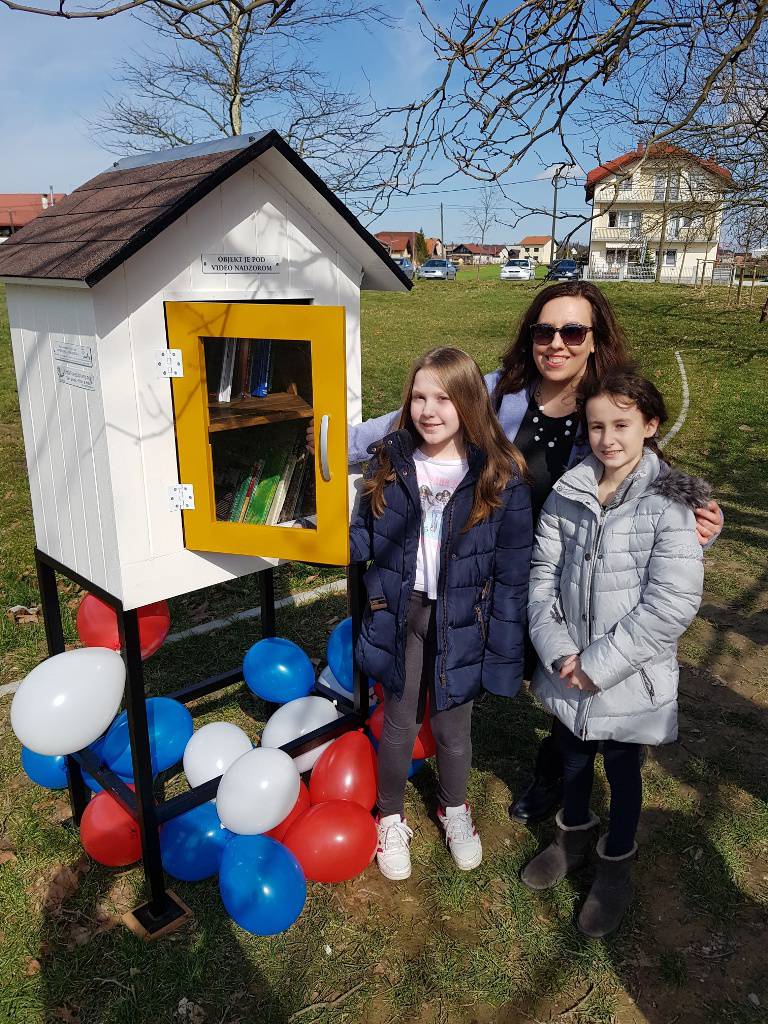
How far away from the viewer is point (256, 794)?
2.58 metres

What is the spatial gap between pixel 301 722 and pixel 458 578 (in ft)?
3.73

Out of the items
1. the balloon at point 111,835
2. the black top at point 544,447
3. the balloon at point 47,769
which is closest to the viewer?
the black top at point 544,447

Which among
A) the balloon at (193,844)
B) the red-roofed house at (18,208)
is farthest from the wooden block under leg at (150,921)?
the red-roofed house at (18,208)

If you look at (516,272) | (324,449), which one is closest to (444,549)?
(324,449)

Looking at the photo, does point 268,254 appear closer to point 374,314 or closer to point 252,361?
point 252,361

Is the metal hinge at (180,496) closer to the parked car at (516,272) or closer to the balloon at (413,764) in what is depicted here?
the balloon at (413,764)

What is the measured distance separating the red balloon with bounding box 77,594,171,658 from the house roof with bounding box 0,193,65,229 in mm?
55280

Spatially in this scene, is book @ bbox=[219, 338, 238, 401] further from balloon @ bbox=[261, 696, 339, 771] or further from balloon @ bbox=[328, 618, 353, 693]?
balloon @ bbox=[261, 696, 339, 771]

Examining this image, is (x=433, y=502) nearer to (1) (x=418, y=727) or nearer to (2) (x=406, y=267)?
(1) (x=418, y=727)

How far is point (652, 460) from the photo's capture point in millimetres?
2336

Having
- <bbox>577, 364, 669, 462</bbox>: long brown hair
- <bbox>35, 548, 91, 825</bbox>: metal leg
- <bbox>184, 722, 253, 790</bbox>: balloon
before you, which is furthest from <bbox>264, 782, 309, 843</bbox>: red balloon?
<bbox>577, 364, 669, 462</bbox>: long brown hair

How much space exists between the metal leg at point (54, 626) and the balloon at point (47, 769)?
0.06 m

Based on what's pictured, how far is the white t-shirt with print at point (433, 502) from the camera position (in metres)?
2.56

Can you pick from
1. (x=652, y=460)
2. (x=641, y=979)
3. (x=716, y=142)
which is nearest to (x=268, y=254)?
(x=652, y=460)
